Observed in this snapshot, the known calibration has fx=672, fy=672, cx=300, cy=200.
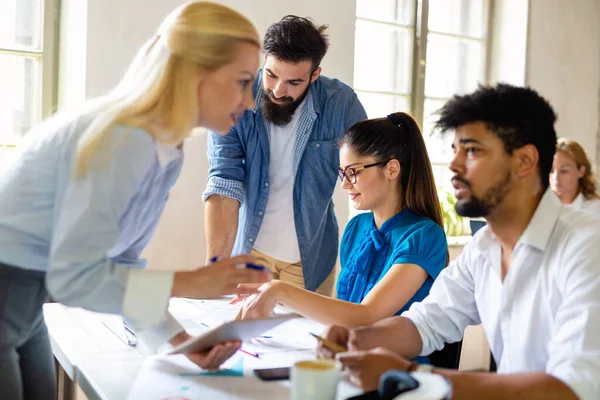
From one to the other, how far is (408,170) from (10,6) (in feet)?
6.80

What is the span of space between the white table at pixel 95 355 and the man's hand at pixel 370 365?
5 centimetres

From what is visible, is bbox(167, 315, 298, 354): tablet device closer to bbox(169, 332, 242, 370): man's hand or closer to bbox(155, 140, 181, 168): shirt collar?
bbox(169, 332, 242, 370): man's hand

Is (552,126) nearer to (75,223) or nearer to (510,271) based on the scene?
(510,271)

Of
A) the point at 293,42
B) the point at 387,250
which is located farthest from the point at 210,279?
the point at 293,42

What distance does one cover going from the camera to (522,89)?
1420 mm

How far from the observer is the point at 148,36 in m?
3.03

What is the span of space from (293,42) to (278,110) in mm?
295

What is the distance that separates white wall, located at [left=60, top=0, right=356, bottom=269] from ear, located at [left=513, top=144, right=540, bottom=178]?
79.1 inches

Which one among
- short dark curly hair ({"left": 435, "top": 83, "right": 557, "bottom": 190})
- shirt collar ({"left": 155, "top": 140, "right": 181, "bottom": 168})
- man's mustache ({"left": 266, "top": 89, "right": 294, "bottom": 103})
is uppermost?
man's mustache ({"left": 266, "top": 89, "right": 294, "bottom": 103})

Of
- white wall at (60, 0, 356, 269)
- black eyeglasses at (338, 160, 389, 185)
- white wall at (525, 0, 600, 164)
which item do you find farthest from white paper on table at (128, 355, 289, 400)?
white wall at (525, 0, 600, 164)

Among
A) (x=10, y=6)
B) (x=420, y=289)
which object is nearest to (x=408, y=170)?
(x=420, y=289)

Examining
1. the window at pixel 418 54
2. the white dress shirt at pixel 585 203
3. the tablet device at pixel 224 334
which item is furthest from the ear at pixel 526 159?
the window at pixel 418 54

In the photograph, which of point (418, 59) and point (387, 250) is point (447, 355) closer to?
point (387, 250)

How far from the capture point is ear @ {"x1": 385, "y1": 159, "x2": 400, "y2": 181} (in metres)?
2.01
